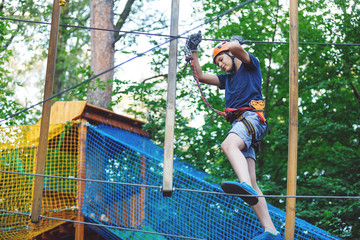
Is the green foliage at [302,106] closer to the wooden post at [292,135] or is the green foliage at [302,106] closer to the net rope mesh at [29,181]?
the net rope mesh at [29,181]

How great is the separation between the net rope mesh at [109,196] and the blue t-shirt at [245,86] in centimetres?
197

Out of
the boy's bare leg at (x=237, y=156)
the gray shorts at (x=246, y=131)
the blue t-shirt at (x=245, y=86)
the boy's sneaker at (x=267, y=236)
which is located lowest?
the boy's sneaker at (x=267, y=236)

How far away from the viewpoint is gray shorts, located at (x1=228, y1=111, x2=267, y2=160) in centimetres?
379

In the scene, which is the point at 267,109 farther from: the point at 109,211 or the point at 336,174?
the point at 109,211

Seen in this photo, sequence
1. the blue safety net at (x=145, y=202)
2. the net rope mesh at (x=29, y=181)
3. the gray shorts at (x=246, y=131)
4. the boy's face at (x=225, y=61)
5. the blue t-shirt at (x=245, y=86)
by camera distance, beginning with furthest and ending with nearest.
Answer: the net rope mesh at (x=29, y=181), the blue safety net at (x=145, y=202), the boy's face at (x=225, y=61), the blue t-shirt at (x=245, y=86), the gray shorts at (x=246, y=131)

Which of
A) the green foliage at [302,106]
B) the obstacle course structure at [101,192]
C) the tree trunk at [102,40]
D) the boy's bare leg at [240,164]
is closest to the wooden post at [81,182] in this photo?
the obstacle course structure at [101,192]

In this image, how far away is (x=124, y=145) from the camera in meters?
6.18

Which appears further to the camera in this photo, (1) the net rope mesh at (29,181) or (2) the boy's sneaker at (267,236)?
(1) the net rope mesh at (29,181)

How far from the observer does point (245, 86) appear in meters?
3.95

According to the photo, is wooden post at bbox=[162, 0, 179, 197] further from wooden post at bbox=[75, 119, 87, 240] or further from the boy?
wooden post at bbox=[75, 119, 87, 240]

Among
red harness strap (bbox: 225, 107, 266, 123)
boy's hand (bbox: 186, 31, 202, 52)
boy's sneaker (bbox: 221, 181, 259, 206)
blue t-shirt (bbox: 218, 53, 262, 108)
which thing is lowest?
boy's sneaker (bbox: 221, 181, 259, 206)

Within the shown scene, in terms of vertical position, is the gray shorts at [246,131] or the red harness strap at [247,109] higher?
the red harness strap at [247,109]

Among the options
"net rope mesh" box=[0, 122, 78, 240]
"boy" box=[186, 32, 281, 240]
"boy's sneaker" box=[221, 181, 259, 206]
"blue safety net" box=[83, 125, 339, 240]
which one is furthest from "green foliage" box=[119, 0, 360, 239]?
"boy's sneaker" box=[221, 181, 259, 206]

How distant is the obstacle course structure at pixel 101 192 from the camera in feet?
19.4
